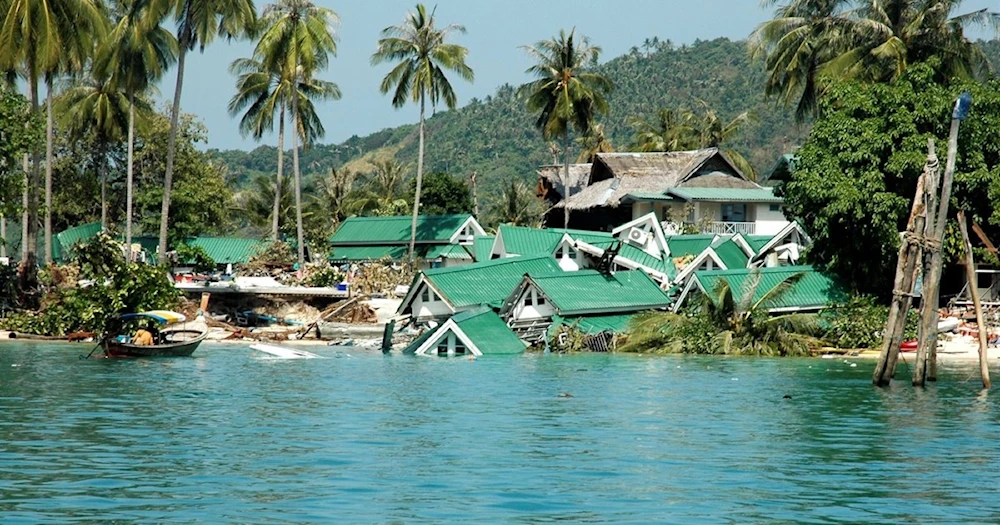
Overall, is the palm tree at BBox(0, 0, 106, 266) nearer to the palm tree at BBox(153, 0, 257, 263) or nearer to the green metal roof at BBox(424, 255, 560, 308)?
the palm tree at BBox(153, 0, 257, 263)

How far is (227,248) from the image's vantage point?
82000 mm

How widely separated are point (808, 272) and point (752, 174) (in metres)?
38.2

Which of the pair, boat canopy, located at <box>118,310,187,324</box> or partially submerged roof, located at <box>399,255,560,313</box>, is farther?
partially submerged roof, located at <box>399,255,560,313</box>

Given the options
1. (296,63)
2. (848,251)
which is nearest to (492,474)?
(848,251)

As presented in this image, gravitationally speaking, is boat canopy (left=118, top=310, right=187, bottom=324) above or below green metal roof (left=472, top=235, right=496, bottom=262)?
below

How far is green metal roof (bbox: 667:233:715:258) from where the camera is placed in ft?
212

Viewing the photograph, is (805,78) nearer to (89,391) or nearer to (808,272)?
(808,272)

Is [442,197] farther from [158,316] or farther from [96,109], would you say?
[158,316]

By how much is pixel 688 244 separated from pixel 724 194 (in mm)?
8401

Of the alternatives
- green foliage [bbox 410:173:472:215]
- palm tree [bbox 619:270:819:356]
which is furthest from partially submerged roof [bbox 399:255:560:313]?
green foliage [bbox 410:173:472:215]

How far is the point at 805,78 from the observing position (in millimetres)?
62875

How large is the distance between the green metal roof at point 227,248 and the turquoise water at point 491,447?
41968 mm

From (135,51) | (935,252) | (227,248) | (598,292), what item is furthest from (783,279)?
(227,248)

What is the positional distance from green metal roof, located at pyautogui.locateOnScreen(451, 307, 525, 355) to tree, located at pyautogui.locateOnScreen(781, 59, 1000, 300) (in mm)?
12601
